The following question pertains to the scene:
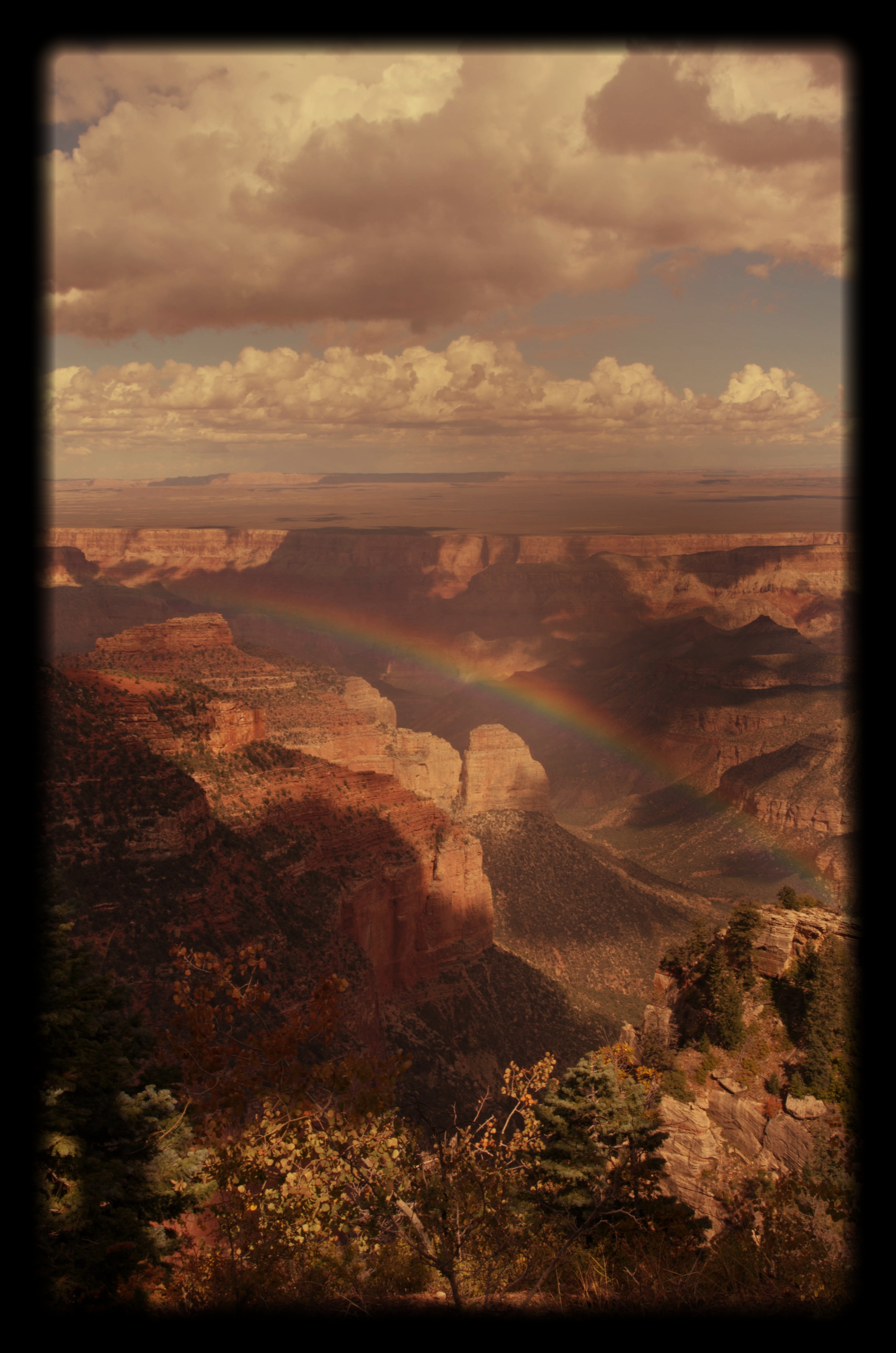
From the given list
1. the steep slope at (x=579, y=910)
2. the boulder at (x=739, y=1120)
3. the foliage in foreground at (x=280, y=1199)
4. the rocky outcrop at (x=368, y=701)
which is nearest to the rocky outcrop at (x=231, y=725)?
the steep slope at (x=579, y=910)

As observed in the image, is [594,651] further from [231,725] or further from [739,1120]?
[739,1120]

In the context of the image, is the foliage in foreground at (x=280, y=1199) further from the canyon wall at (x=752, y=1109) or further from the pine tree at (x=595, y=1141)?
the canyon wall at (x=752, y=1109)

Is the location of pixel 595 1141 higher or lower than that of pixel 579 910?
higher

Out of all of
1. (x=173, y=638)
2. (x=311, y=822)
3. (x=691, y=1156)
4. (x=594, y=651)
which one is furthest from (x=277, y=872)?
(x=594, y=651)

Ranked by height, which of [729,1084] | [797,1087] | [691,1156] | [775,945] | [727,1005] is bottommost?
[691,1156]

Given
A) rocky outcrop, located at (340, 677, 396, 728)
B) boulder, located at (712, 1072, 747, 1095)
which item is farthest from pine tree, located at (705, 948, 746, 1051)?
rocky outcrop, located at (340, 677, 396, 728)

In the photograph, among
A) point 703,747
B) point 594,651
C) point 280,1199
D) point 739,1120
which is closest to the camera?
point 280,1199

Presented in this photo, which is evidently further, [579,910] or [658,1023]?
[579,910]

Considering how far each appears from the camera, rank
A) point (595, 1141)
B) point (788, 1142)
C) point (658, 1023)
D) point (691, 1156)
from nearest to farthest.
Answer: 1. point (595, 1141)
2. point (788, 1142)
3. point (691, 1156)
4. point (658, 1023)
